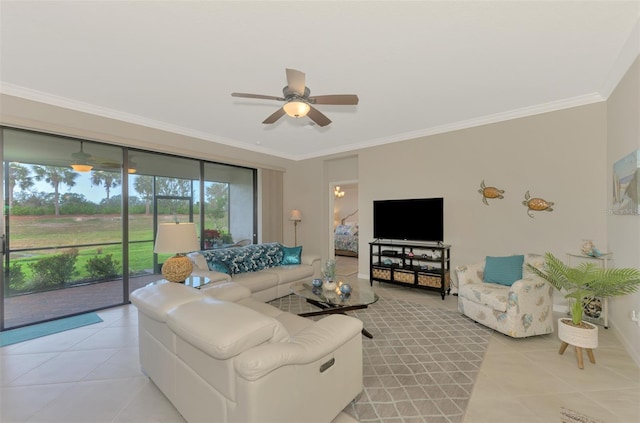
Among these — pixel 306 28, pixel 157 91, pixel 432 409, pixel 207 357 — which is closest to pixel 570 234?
pixel 432 409

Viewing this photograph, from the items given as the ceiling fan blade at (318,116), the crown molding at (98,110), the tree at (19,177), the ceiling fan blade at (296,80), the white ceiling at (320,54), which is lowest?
the tree at (19,177)

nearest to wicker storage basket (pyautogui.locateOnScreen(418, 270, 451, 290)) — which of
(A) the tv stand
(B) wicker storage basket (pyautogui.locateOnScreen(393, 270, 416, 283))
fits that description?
(A) the tv stand

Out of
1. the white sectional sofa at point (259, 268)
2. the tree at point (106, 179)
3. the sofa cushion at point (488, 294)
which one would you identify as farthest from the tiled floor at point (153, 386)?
the tree at point (106, 179)

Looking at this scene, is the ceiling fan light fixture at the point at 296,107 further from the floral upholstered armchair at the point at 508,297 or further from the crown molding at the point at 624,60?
the floral upholstered armchair at the point at 508,297

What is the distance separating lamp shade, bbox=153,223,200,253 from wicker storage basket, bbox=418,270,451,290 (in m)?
3.54

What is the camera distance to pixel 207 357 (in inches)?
54.9

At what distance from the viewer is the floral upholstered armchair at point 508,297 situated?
2770 millimetres

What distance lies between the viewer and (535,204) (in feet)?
12.1

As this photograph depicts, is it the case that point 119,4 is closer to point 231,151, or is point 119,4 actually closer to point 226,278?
point 226,278

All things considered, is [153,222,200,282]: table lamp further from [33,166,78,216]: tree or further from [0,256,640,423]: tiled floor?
[33,166,78,216]: tree

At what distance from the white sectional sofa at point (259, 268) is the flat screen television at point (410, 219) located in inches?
56.5

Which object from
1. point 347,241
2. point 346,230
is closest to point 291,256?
point 347,241

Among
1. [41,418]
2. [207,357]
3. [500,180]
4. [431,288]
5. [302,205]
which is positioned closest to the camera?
[207,357]

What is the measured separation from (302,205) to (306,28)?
460cm
